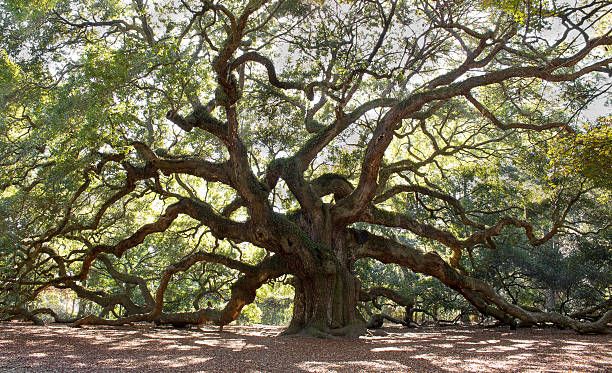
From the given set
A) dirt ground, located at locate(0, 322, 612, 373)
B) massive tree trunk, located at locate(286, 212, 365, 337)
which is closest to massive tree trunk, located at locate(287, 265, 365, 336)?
massive tree trunk, located at locate(286, 212, 365, 337)

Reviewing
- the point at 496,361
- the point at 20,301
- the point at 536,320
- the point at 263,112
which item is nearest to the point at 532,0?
the point at 496,361

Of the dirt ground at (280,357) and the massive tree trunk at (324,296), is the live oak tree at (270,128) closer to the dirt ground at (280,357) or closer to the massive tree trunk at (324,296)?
the massive tree trunk at (324,296)

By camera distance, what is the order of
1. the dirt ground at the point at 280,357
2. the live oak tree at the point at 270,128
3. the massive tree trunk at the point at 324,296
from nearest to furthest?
the dirt ground at the point at 280,357 < the live oak tree at the point at 270,128 < the massive tree trunk at the point at 324,296

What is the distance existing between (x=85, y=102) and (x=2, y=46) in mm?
4168

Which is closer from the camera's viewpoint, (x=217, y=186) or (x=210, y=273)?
(x=210, y=273)

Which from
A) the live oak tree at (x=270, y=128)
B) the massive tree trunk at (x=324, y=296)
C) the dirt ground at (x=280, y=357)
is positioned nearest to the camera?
the dirt ground at (x=280, y=357)

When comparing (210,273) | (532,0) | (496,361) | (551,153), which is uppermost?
(532,0)

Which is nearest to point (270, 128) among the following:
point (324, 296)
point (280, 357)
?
point (324, 296)

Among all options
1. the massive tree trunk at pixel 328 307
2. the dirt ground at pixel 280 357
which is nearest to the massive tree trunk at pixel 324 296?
the massive tree trunk at pixel 328 307

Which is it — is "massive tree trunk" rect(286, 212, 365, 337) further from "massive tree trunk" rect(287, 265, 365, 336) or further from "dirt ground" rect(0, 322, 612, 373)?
"dirt ground" rect(0, 322, 612, 373)

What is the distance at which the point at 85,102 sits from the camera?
24.3ft

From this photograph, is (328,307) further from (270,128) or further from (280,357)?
(270,128)

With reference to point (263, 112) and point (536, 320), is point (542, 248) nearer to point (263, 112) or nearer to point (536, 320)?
point (536, 320)

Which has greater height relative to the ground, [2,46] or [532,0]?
[2,46]
